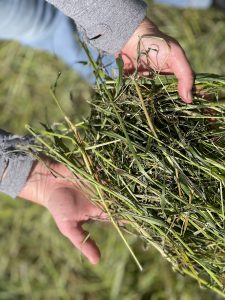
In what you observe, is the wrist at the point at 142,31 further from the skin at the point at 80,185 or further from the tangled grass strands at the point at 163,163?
the tangled grass strands at the point at 163,163

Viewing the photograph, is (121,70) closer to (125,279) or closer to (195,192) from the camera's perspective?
(195,192)

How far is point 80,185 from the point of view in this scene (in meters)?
0.88

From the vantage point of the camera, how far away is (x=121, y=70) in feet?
2.31

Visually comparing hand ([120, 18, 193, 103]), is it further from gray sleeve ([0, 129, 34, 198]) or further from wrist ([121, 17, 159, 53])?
gray sleeve ([0, 129, 34, 198])

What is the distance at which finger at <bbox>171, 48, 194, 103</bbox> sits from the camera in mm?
713

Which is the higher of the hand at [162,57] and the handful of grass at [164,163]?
the hand at [162,57]

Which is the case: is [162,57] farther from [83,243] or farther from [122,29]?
[83,243]

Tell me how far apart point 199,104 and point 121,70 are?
0.12 meters

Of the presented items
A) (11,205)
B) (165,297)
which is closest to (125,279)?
(165,297)

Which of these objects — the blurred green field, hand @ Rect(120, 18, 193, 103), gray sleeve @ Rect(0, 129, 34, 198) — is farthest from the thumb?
the blurred green field

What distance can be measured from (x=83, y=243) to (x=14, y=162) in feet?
0.60

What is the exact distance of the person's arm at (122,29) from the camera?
77cm

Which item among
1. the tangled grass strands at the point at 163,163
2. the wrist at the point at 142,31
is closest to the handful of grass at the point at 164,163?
the tangled grass strands at the point at 163,163

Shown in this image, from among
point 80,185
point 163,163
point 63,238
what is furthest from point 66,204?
point 63,238
